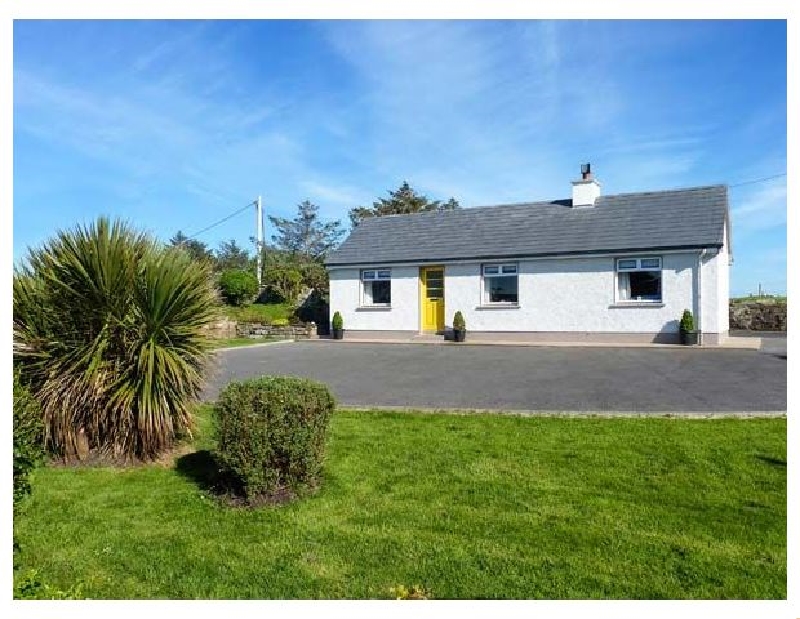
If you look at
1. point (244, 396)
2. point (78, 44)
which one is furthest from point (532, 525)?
point (78, 44)

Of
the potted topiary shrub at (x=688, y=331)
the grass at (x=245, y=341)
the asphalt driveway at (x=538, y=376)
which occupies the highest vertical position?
the potted topiary shrub at (x=688, y=331)

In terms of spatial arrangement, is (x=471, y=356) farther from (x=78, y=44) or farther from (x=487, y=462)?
(x=78, y=44)

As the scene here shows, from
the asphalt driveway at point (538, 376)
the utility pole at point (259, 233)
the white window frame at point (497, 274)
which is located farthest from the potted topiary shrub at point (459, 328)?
the utility pole at point (259, 233)

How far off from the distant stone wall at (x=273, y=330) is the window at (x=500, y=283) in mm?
7859

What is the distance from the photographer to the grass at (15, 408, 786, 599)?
3.56m

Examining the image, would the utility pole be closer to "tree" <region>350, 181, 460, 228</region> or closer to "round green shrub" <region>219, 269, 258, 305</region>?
"round green shrub" <region>219, 269, 258, 305</region>

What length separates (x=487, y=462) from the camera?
231 inches

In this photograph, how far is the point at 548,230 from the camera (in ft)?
71.9

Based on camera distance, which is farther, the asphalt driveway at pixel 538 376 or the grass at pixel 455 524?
the asphalt driveway at pixel 538 376

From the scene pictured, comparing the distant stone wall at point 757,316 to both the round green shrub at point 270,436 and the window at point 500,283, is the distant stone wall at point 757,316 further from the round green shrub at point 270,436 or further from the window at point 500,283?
the round green shrub at point 270,436

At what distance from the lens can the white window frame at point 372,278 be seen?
79.7 ft

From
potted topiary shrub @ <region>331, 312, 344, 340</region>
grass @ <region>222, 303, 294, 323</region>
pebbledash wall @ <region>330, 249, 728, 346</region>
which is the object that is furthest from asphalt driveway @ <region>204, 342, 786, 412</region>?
grass @ <region>222, 303, 294, 323</region>

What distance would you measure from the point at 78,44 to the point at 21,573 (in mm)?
3637

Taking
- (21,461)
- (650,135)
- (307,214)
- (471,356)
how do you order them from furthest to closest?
(307,214) → (471,356) → (650,135) → (21,461)
